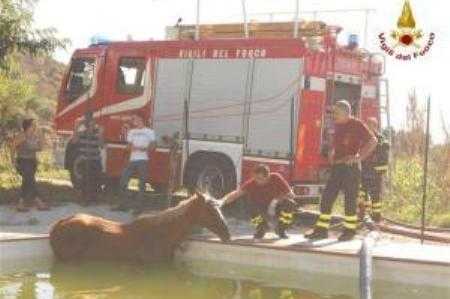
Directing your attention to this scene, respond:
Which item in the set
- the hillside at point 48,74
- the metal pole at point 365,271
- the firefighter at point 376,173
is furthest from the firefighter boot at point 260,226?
the hillside at point 48,74

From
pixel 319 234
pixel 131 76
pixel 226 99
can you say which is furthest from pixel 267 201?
pixel 131 76

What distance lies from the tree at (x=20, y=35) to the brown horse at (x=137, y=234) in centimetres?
703

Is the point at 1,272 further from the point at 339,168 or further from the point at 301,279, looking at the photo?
the point at 339,168

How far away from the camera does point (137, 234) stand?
980 centimetres

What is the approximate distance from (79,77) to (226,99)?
3.69 m

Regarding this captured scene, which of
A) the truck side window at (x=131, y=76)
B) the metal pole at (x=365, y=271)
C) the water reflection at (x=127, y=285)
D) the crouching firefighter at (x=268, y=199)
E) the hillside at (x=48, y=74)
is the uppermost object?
the hillside at (x=48, y=74)

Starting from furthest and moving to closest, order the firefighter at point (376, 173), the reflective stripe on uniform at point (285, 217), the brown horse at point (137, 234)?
the firefighter at point (376, 173) < the reflective stripe on uniform at point (285, 217) < the brown horse at point (137, 234)

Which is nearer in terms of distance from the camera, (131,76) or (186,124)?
(186,124)

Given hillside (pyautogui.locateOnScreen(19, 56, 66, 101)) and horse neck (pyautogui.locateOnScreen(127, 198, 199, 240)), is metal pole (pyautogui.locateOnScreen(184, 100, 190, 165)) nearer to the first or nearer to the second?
horse neck (pyautogui.locateOnScreen(127, 198, 199, 240))

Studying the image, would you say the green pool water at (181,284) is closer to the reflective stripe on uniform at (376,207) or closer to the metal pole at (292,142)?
the metal pole at (292,142)

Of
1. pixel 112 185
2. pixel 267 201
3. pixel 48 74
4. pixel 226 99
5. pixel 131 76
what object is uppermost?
pixel 48 74

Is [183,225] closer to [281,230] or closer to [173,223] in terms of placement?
[173,223]

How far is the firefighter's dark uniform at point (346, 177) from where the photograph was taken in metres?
10.3

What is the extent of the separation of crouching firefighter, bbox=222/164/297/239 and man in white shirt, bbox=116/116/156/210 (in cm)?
303
